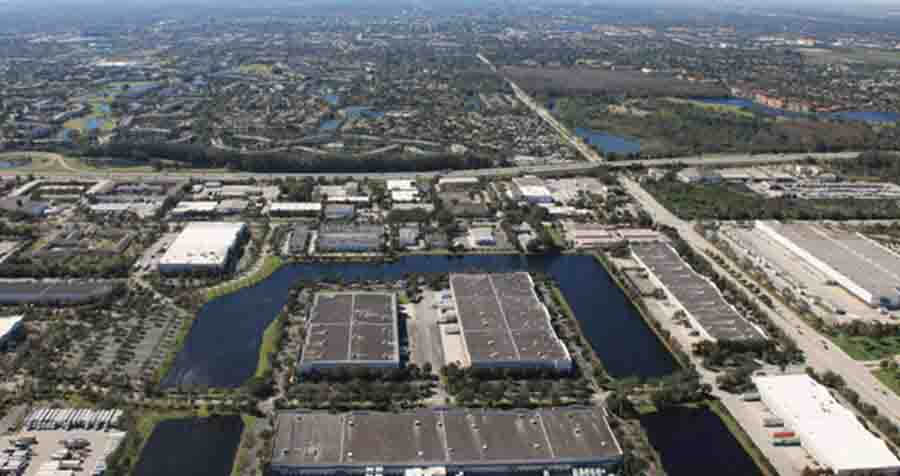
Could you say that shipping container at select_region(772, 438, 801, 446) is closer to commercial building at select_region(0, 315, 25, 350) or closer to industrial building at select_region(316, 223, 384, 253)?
industrial building at select_region(316, 223, 384, 253)

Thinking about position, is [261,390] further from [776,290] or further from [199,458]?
[776,290]

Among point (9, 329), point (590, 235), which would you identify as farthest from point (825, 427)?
point (9, 329)

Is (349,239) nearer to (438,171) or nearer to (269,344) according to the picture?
(269,344)

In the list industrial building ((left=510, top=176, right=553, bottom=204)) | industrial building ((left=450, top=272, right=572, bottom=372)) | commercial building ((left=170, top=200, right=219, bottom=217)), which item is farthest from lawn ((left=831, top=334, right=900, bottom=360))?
commercial building ((left=170, top=200, right=219, bottom=217))

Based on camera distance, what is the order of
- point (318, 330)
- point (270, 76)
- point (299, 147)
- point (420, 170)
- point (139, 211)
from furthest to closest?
point (270, 76)
point (299, 147)
point (420, 170)
point (139, 211)
point (318, 330)

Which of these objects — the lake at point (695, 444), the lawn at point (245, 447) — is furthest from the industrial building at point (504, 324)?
the lawn at point (245, 447)

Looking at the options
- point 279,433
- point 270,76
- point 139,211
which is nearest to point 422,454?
point 279,433
